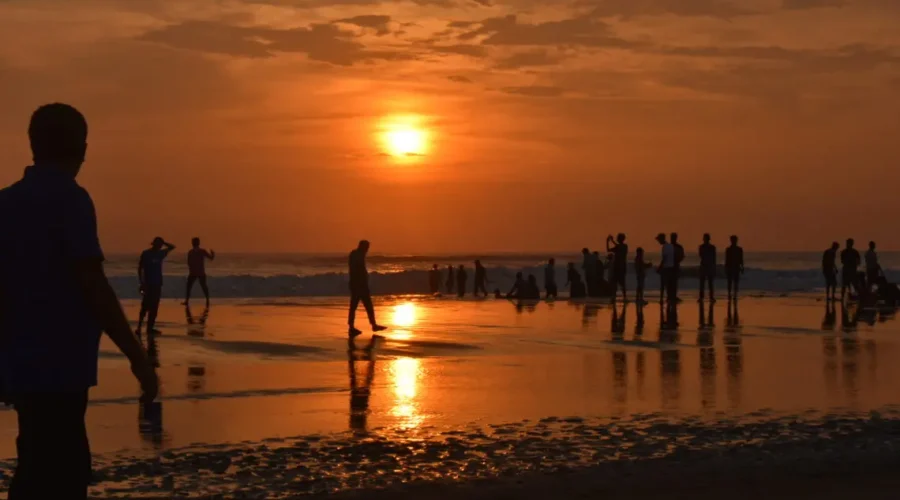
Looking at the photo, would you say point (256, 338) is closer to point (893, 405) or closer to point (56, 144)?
point (893, 405)

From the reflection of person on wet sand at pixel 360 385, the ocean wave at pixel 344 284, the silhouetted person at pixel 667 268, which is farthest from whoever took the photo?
the ocean wave at pixel 344 284

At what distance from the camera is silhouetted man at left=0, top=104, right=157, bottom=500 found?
4832 mm

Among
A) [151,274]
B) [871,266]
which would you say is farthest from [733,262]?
[151,274]

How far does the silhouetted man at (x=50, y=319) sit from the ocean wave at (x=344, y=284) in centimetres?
4674

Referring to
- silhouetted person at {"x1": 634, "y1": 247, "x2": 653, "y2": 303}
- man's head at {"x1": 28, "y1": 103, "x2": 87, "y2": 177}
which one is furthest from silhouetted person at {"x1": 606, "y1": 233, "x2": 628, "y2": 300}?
man's head at {"x1": 28, "y1": 103, "x2": 87, "y2": 177}

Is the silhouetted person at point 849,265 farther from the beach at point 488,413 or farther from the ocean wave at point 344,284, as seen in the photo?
the ocean wave at point 344,284

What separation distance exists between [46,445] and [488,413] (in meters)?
7.79

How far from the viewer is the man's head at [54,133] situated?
196 inches

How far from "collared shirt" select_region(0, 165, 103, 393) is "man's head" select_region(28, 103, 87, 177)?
0.15 meters

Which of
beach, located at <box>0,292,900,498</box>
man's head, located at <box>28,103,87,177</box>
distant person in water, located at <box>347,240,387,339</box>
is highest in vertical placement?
man's head, located at <box>28,103,87,177</box>

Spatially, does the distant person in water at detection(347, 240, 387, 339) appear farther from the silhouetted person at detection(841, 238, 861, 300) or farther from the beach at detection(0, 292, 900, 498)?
the silhouetted person at detection(841, 238, 861, 300)

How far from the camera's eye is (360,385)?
1508cm

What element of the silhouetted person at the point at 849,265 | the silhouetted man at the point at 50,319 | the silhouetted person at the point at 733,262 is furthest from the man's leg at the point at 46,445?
the silhouetted person at the point at 849,265

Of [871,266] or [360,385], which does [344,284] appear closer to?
[871,266]
